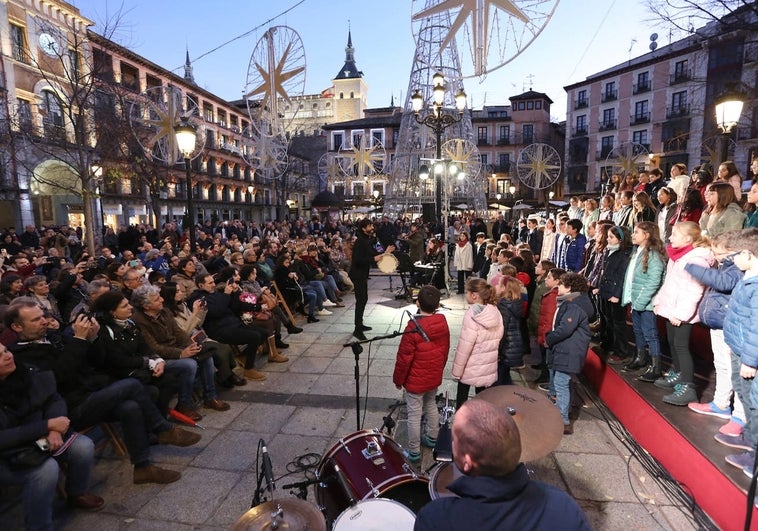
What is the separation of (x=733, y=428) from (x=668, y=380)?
1.00m

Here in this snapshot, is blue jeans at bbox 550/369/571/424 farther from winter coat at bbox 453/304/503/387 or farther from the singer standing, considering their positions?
the singer standing

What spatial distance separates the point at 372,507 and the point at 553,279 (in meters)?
3.50

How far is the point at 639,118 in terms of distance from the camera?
3903 cm

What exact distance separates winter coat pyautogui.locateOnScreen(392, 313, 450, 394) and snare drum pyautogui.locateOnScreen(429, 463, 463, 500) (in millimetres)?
1151

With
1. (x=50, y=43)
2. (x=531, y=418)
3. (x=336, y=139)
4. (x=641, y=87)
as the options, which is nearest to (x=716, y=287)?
(x=531, y=418)

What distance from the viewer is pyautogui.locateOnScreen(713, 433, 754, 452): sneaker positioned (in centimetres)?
316

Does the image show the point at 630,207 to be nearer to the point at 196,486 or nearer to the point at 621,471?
the point at 621,471

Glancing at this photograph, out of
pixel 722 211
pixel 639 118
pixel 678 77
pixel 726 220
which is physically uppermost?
pixel 678 77

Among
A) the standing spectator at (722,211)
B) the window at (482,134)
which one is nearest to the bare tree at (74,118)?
the standing spectator at (722,211)

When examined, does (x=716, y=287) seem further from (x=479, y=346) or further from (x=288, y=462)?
(x=288, y=462)

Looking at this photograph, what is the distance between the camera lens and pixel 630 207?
661cm

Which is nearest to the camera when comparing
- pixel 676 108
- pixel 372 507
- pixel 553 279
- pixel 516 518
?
pixel 516 518

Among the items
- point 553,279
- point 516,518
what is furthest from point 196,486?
point 553,279

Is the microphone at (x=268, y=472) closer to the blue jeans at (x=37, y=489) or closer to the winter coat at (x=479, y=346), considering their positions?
the blue jeans at (x=37, y=489)
